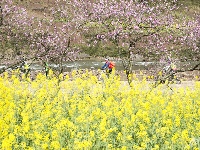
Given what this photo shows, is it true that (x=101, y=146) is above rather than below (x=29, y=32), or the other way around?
above

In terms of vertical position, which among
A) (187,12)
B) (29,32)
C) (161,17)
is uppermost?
(161,17)

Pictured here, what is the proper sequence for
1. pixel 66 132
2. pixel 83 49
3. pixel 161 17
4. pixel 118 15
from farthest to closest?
pixel 83 49, pixel 161 17, pixel 118 15, pixel 66 132

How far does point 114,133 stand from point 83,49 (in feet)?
196

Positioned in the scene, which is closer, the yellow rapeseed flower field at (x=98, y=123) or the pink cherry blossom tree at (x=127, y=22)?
the yellow rapeseed flower field at (x=98, y=123)

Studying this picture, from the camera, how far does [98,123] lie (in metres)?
9.70

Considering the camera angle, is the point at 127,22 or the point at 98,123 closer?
the point at 98,123

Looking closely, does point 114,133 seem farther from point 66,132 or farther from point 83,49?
point 83,49

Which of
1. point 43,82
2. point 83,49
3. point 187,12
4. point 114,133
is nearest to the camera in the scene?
point 114,133

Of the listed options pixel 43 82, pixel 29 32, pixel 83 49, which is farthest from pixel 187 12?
pixel 43 82

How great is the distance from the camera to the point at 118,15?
19.0 m

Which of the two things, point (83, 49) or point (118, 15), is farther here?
point (83, 49)

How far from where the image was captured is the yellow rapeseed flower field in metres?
8.27

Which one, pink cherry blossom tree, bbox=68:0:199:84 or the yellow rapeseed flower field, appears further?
pink cherry blossom tree, bbox=68:0:199:84

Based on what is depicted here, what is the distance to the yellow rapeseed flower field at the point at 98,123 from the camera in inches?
325
